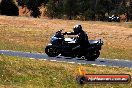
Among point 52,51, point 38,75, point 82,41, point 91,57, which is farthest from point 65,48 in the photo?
point 38,75

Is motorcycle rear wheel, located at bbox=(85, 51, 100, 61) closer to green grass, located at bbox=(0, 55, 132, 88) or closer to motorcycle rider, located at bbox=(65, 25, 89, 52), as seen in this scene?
motorcycle rider, located at bbox=(65, 25, 89, 52)

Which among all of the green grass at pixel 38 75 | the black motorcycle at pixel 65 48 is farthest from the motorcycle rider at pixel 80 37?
the green grass at pixel 38 75

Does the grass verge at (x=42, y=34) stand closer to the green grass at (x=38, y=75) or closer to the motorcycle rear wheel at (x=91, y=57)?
the motorcycle rear wheel at (x=91, y=57)

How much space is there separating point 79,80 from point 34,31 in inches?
1434

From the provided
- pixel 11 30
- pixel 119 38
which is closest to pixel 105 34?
pixel 119 38

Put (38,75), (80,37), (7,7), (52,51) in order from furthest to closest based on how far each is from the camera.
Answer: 1. (7,7)
2. (52,51)
3. (80,37)
4. (38,75)

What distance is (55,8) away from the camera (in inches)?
3691

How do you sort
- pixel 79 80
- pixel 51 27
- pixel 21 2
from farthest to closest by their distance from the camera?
pixel 21 2, pixel 51 27, pixel 79 80

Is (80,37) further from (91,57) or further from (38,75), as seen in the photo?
(38,75)

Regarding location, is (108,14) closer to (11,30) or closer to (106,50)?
(11,30)

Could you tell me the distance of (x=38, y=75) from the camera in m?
18.7

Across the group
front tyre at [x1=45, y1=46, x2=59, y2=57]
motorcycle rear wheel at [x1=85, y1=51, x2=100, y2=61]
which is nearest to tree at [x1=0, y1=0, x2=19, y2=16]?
front tyre at [x1=45, y1=46, x2=59, y2=57]

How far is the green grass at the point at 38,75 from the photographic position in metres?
17.2

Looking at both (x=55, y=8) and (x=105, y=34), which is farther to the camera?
(x=55, y=8)
